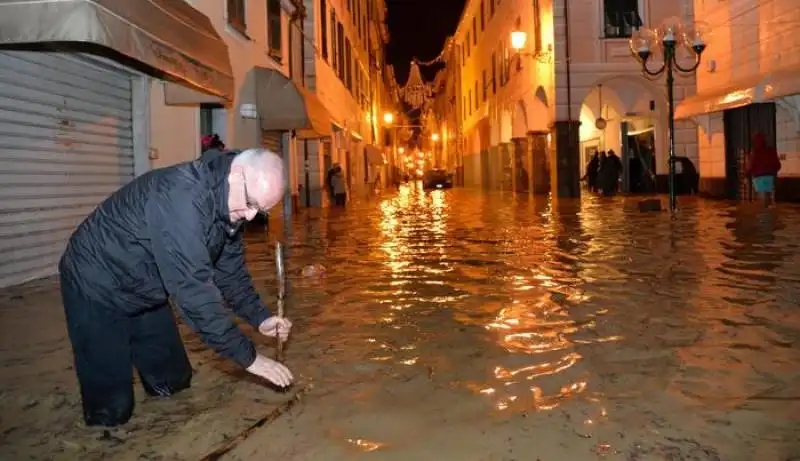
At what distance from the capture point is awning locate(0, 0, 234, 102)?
6715mm

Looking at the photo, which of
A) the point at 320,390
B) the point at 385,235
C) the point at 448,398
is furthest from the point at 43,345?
the point at 385,235

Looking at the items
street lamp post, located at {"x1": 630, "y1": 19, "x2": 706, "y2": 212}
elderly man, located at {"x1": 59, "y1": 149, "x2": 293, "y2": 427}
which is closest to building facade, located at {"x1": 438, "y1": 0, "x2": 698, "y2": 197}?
street lamp post, located at {"x1": 630, "y1": 19, "x2": 706, "y2": 212}

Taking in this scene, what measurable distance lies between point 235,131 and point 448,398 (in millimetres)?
11566

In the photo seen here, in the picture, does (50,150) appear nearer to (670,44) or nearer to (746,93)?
(670,44)

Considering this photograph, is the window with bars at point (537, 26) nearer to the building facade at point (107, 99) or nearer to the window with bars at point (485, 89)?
the building facade at point (107, 99)

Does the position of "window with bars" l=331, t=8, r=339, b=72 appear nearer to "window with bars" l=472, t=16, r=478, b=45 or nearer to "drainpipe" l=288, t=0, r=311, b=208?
"drainpipe" l=288, t=0, r=311, b=208

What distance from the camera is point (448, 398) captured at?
152 inches

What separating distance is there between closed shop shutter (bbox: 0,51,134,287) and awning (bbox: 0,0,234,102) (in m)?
0.45

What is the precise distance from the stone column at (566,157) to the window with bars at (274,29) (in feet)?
33.9

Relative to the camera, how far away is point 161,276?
291 centimetres

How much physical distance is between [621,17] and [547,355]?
2202 cm

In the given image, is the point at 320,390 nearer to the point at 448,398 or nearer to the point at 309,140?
the point at 448,398

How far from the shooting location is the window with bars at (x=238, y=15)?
548 inches

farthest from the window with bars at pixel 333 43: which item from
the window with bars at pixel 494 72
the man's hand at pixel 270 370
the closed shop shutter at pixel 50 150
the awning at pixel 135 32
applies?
the man's hand at pixel 270 370
